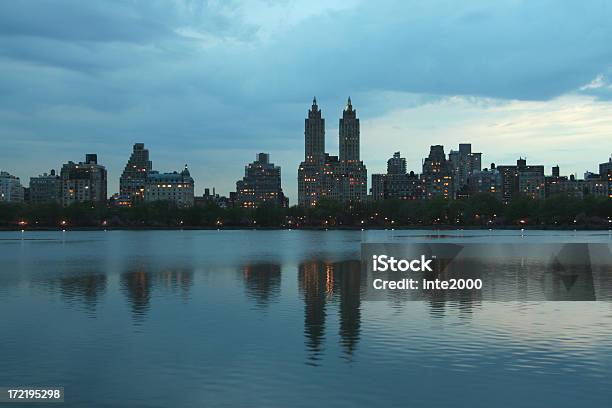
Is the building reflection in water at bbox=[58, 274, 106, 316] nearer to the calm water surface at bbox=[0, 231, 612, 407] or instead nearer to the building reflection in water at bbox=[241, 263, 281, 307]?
the calm water surface at bbox=[0, 231, 612, 407]

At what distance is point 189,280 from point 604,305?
3285cm

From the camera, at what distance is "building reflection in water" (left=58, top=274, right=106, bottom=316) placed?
48.2 m

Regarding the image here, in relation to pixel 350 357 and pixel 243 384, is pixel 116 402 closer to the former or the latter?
pixel 243 384

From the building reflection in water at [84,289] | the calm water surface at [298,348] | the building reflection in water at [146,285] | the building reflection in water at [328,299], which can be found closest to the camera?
the calm water surface at [298,348]

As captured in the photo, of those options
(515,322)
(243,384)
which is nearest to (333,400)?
(243,384)

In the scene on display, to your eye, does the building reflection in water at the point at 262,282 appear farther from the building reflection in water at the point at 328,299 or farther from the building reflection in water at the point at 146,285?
the building reflection in water at the point at 146,285

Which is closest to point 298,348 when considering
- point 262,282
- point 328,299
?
point 328,299

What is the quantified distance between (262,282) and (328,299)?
528 inches

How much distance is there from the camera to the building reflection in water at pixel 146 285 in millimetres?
45941

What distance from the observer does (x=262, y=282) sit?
61.4 m

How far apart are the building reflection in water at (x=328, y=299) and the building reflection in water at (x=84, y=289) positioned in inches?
514

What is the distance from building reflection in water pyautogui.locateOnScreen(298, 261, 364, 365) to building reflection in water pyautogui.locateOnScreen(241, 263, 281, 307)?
2.07 metres

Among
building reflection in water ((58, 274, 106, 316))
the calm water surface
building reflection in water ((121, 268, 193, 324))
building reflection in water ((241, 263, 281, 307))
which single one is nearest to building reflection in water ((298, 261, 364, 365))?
the calm water surface

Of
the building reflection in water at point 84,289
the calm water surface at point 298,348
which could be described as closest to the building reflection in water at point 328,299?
the calm water surface at point 298,348
